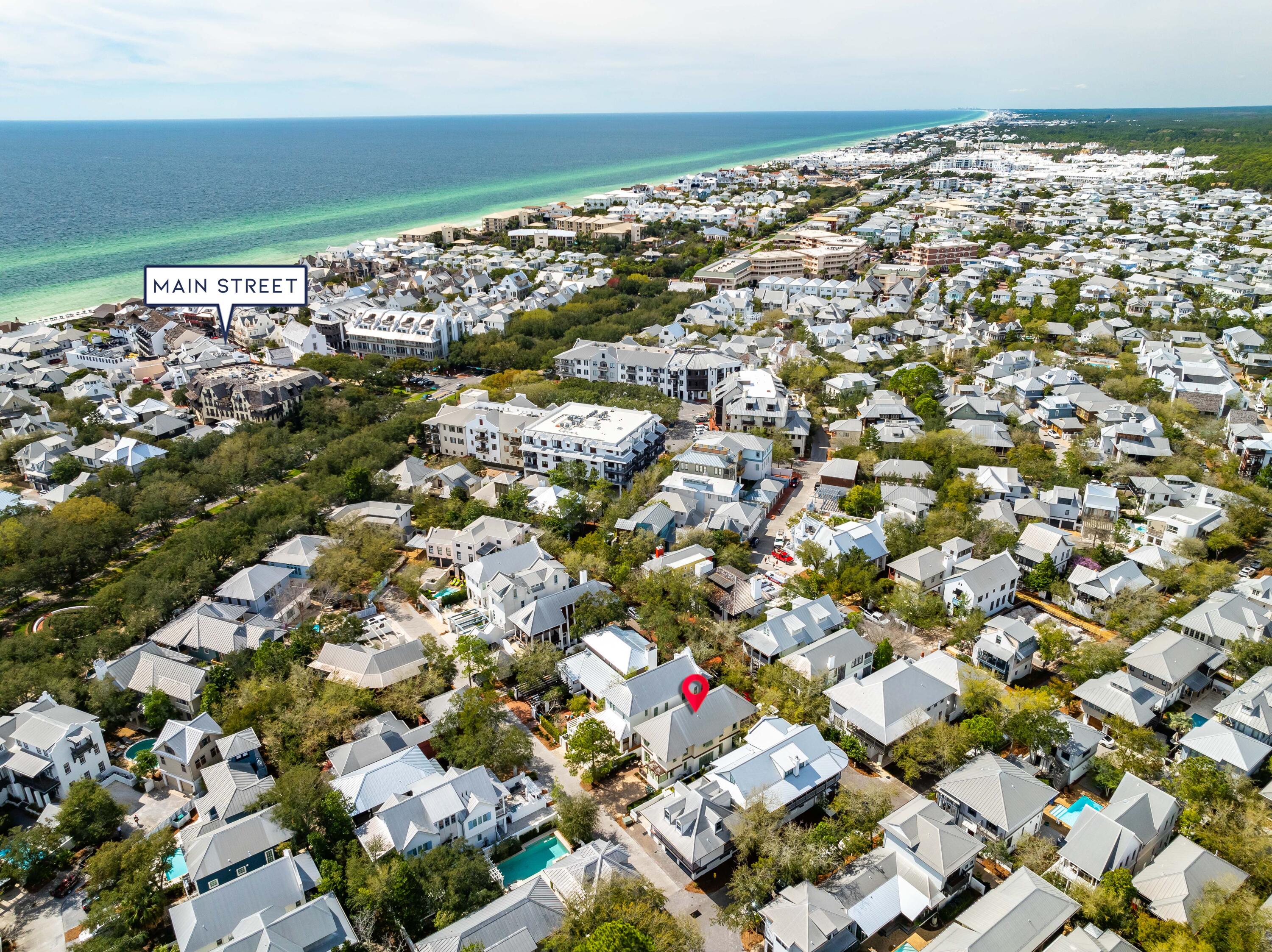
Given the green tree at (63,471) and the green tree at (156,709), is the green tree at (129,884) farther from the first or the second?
the green tree at (63,471)

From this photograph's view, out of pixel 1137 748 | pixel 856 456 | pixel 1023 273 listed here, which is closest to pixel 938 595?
pixel 1137 748

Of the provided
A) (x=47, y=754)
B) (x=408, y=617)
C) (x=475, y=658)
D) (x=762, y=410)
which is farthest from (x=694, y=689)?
(x=762, y=410)

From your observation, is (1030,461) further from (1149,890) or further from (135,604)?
(135,604)

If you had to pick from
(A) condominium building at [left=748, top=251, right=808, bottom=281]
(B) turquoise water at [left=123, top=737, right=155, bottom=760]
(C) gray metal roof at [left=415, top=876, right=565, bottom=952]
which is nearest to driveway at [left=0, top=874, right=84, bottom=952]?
(C) gray metal roof at [left=415, top=876, right=565, bottom=952]

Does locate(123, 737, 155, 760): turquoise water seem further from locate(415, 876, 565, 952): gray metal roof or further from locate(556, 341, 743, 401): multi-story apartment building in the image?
locate(556, 341, 743, 401): multi-story apartment building

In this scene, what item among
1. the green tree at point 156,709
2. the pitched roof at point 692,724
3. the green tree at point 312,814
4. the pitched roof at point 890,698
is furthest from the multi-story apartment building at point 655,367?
the green tree at point 312,814

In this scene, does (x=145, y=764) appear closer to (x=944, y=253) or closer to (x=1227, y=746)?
(x=1227, y=746)

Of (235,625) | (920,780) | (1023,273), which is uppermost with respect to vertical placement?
(1023,273)
